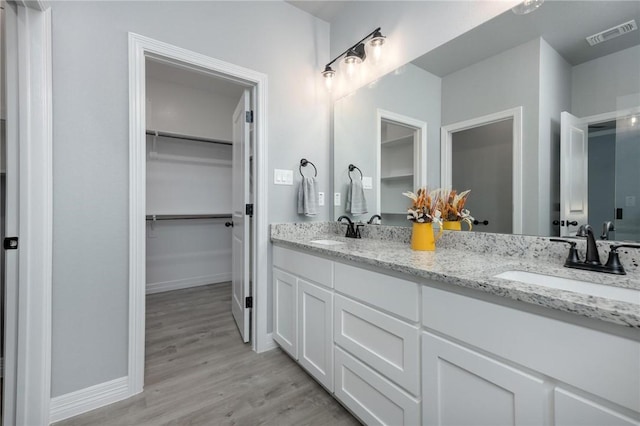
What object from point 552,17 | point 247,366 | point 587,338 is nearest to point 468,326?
point 587,338

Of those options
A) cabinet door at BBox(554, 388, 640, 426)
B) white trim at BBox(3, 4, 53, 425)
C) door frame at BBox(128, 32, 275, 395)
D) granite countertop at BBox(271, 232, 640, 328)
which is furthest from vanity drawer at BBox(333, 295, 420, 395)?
white trim at BBox(3, 4, 53, 425)

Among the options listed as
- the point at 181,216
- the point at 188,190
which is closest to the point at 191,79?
the point at 188,190

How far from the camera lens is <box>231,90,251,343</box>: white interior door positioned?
2.17 meters

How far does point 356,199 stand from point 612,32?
1.58 metres

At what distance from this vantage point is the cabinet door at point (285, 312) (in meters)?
1.85

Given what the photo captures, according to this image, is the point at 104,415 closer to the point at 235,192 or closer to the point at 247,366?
the point at 247,366

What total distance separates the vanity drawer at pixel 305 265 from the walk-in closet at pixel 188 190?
1.28m

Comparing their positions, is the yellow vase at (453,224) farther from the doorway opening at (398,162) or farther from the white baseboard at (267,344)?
the white baseboard at (267,344)

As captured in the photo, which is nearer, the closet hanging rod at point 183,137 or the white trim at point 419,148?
the white trim at point 419,148

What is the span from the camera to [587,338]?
0.67m

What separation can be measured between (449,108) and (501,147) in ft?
1.22

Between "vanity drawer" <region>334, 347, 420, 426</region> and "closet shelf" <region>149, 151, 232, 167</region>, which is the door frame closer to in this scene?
"vanity drawer" <region>334, 347, 420, 426</region>

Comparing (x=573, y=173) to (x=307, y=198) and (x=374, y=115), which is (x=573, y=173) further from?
(x=307, y=198)

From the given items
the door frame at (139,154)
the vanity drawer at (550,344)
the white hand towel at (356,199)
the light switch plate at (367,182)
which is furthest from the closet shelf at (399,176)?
the door frame at (139,154)
